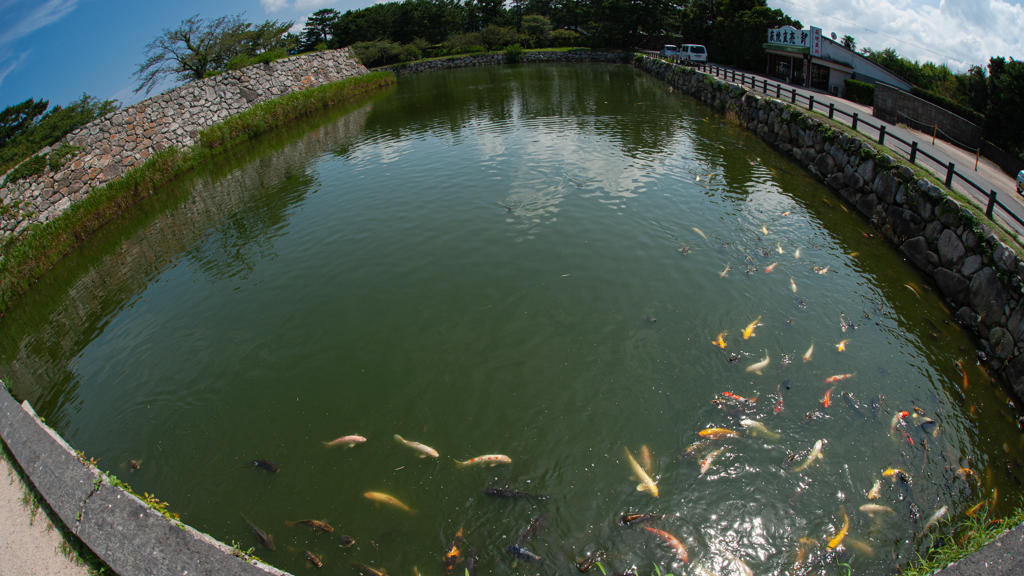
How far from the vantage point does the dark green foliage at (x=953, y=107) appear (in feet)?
60.2

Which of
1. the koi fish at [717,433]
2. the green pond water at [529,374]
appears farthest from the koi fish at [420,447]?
the koi fish at [717,433]

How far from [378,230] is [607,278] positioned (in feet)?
23.8

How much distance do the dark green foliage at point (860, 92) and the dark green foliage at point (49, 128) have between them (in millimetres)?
39126

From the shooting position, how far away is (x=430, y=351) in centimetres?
905

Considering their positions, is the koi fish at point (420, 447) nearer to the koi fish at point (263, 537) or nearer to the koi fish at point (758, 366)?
the koi fish at point (263, 537)

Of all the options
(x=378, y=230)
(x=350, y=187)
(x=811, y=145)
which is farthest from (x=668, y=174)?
(x=350, y=187)

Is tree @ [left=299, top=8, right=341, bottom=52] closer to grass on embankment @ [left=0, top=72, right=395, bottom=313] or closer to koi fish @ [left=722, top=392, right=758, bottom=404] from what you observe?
grass on embankment @ [left=0, top=72, right=395, bottom=313]

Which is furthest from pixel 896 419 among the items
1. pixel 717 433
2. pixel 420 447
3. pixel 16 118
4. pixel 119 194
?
pixel 16 118

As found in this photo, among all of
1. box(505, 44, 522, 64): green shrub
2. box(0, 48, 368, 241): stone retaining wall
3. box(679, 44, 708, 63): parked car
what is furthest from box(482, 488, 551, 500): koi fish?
box(505, 44, 522, 64): green shrub

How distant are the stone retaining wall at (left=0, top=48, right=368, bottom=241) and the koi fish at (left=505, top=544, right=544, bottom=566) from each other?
20.1 meters

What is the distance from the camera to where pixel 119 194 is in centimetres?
1928

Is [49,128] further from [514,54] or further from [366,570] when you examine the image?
[514,54]

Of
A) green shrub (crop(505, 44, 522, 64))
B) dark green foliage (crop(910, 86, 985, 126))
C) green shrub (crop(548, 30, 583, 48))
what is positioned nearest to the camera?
dark green foliage (crop(910, 86, 985, 126))

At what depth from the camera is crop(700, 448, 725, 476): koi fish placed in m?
6.55
